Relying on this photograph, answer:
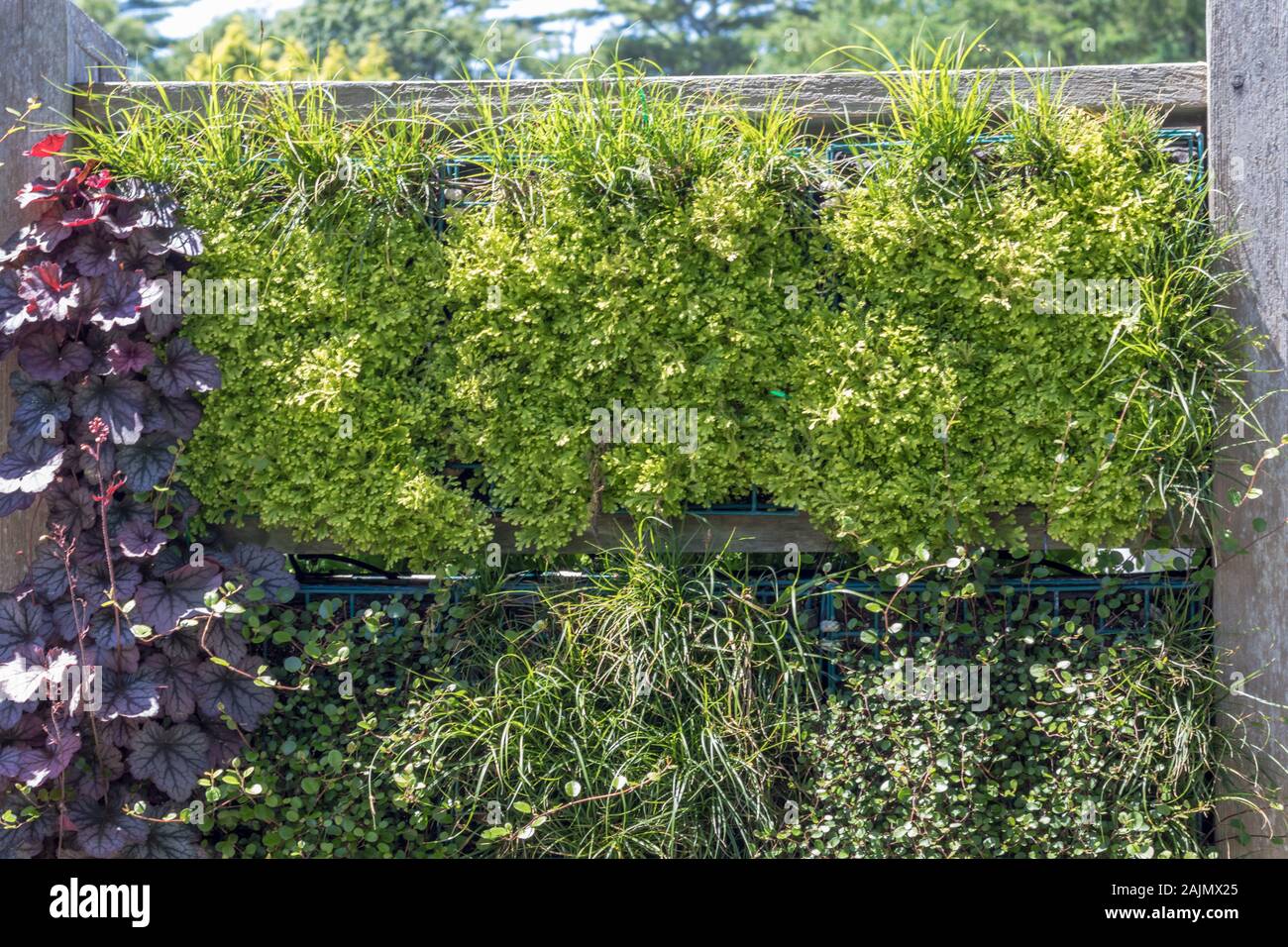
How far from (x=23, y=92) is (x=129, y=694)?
2137 millimetres

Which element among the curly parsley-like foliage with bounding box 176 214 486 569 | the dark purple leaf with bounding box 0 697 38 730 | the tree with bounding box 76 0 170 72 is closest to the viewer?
the dark purple leaf with bounding box 0 697 38 730

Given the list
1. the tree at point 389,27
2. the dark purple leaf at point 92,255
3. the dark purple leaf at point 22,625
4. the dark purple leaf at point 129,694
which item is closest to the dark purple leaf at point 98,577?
the dark purple leaf at point 22,625

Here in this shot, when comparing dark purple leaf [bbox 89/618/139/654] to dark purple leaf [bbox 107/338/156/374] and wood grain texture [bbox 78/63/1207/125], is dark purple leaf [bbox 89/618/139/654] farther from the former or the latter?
wood grain texture [bbox 78/63/1207/125]

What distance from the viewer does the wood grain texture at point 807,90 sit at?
12.6ft

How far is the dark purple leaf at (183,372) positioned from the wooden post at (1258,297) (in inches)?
132

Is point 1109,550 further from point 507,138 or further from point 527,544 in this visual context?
point 507,138

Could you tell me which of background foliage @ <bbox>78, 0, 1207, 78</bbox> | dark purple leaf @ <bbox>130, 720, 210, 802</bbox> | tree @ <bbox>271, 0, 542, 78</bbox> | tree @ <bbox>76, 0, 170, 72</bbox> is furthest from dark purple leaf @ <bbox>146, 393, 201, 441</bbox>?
tree @ <bbox>76, 0, 170, 72</bbox>

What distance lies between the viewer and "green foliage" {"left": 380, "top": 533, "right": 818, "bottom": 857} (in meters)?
3.50

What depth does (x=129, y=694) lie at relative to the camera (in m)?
3.55

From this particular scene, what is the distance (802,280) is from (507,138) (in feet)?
3.65

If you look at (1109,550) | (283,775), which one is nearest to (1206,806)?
(1109,550)

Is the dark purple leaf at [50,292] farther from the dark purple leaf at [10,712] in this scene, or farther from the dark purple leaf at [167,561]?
the dark purple leaf at [10,712]

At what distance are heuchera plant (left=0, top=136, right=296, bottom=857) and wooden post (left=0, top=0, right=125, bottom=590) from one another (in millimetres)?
180

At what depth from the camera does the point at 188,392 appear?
3.82 m
